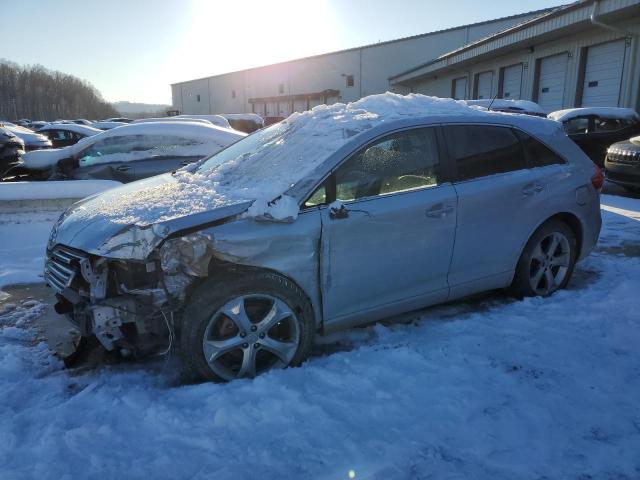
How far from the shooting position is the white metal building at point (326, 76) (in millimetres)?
35278

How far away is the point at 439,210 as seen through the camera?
334cm

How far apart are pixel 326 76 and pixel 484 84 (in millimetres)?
25180

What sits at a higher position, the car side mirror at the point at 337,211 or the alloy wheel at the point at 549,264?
the car side mirror at the point at 337,211

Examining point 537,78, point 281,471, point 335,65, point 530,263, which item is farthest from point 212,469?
point 335,65

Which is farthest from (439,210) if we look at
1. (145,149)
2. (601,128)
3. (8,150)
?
(601,128)

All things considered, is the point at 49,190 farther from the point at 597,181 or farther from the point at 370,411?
the point at 597,181

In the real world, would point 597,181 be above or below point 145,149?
below

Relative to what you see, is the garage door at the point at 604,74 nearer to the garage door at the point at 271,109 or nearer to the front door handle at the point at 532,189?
the front door handle at the point at 532,189

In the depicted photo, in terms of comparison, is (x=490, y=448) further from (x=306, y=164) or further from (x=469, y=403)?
(x=306, y=164)

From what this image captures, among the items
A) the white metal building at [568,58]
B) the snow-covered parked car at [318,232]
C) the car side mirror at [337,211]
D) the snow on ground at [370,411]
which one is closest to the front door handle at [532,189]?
the snow-covered parked car at [318,232]

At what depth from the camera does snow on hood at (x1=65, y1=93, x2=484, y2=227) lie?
2.90 metres

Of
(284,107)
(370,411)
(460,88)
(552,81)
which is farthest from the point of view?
(284,107)

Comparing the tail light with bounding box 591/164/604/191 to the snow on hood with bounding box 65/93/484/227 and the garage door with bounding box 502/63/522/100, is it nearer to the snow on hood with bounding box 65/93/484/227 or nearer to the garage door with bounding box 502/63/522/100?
the snow on hood with bounding box 65/93/484/227

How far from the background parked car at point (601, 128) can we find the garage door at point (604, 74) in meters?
3.90
